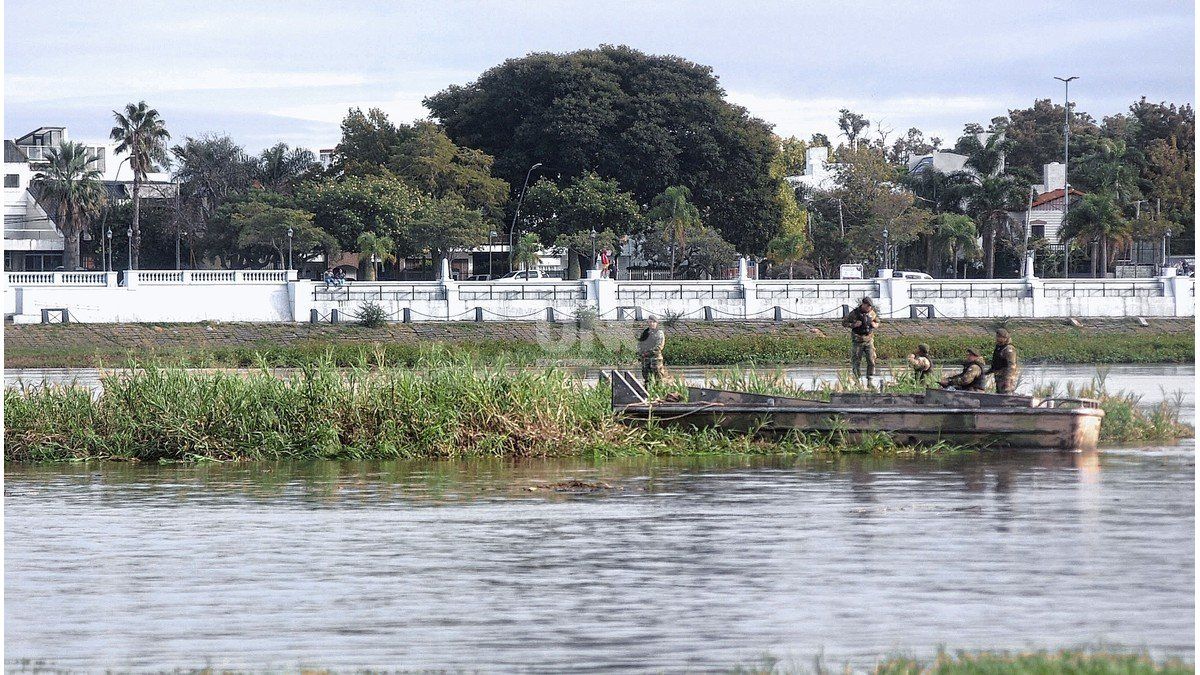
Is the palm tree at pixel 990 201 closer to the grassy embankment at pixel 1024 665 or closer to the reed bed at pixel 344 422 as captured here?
the reed bed at pixel 344 422

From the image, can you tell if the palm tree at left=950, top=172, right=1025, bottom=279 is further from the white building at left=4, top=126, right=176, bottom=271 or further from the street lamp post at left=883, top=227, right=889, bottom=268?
the white building at left=4, top=126, right=176, bottom=271

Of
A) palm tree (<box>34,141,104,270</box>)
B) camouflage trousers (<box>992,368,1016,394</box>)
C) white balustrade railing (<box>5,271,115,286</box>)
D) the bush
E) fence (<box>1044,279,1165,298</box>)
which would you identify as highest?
palm tree (<box>34,141,104,270</box>)

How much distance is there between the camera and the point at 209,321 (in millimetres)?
51562

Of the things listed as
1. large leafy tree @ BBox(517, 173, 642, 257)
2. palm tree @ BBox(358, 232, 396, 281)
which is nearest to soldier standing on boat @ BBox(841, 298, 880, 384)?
large leafy tree @ BBox(517, 173, 642, 257)

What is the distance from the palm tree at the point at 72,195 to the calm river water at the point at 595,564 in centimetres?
7219

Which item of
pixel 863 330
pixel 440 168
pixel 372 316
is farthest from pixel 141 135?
pixel 863 330

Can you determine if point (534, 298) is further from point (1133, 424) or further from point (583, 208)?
point (1133, 424)

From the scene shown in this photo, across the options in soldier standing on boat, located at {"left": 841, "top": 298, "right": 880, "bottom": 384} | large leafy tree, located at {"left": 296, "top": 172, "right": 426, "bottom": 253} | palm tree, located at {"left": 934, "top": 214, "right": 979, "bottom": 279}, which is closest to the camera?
soldier standing on boat, located at {"left": 841, "top": 298, "right": 880, "bottom": 384}

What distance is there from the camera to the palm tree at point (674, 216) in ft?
236

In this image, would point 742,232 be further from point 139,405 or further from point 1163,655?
point 1163,655

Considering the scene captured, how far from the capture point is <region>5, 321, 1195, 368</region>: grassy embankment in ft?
143

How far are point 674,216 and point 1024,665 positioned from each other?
64.6 meters

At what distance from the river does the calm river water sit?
0.04m

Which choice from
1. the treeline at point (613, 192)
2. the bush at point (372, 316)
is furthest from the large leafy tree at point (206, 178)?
the bush at point (372, 316)
